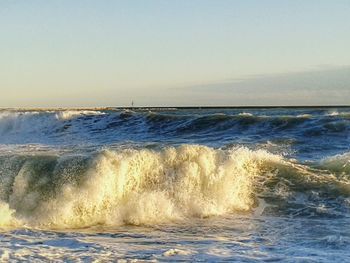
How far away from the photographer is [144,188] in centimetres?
1064

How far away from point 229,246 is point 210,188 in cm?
387

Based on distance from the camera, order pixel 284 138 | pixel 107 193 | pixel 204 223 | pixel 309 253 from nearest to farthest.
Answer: pixel 309 253 < pixel 204 223 < pixel 107 193 < pixel 284 138

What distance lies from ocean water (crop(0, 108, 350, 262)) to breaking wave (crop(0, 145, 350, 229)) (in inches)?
0.8

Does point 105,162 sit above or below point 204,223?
above

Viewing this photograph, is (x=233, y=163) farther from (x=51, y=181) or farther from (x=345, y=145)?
(x=345, y=145)

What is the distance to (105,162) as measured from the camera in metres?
10.6

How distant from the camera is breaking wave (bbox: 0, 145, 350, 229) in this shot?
9656 mm

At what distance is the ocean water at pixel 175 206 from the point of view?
691 centimetres

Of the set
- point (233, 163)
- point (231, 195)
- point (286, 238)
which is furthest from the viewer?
point (233, 163)

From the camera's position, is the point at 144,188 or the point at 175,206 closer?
the point at 175,206

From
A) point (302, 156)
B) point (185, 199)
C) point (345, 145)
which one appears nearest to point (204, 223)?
point (185, 199)

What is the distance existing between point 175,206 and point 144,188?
0.81m

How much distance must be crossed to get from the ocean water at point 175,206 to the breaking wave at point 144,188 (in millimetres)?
20

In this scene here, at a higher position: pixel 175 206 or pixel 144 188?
pixel 144 188
